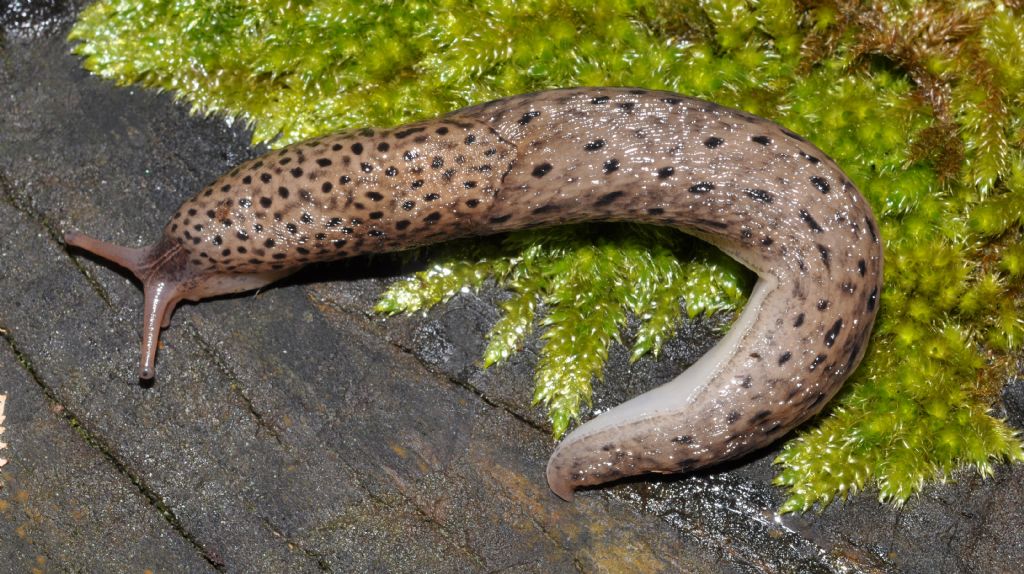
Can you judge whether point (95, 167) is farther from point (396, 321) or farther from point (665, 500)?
point (665, 500)

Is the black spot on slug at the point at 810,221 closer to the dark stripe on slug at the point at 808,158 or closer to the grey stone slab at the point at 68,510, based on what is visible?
the dark stripe on slug at the point at 808,158

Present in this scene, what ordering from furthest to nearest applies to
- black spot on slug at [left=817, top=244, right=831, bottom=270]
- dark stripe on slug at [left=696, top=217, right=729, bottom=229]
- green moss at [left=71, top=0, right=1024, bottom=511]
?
1. green moss at [left=71, top=0, right=1024, bottom=511]
2. dark stripe on slug at [left=696, top=217, right=729, bottom=229]
3. black spot on slug at [left=817, top=244, right=831, bottom=270]

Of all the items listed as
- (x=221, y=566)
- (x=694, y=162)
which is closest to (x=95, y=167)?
(x=221, y=566)

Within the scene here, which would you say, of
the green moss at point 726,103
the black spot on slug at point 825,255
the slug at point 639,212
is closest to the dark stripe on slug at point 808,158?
the slug at point 639,212

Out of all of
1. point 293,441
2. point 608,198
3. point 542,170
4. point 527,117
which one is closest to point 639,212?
point 608,198

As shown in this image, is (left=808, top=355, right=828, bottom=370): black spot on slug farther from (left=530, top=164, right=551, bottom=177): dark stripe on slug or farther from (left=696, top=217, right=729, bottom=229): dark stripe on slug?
(left=530, top=164, right=551, bottom=177): dark stripe on slug

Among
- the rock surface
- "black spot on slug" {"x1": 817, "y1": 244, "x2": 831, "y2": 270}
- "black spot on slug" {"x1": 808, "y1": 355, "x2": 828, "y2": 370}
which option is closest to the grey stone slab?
the rock surface
